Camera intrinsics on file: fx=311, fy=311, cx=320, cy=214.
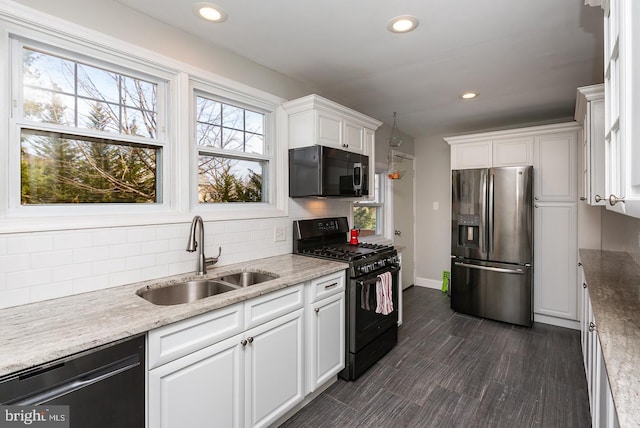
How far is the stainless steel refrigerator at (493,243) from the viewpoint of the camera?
11.2 feet

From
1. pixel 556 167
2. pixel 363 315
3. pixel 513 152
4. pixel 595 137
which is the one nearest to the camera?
pixel 595 137

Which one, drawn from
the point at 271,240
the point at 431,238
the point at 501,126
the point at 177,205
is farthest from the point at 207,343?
the point at 501,126

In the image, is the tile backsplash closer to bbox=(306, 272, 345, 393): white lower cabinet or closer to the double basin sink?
the double basin sink

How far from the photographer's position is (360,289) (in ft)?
7.93

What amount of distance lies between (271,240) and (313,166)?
2.38 ft

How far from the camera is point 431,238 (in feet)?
16.3

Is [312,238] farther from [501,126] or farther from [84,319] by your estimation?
[501,126]

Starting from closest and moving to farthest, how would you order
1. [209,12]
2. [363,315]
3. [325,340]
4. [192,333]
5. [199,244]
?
1. [192,333]
2. [209,12]
3. [199,244]
4. [325,340]
5. [363,315]

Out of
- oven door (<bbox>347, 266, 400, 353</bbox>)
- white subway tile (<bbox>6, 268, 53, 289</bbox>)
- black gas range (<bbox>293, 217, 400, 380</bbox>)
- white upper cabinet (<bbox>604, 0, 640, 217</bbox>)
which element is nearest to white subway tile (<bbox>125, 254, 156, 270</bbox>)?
white subway tile (<bbox>6, 268, 53, 289</bbox>)

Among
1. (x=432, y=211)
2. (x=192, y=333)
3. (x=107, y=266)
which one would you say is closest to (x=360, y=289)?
(x=192, y=333)

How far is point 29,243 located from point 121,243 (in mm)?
390

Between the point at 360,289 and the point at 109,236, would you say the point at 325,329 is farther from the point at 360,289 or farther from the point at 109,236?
the point at 109,236

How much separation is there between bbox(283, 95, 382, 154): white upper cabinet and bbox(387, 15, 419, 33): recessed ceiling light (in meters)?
0.76

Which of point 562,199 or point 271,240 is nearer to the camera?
point 271,240
